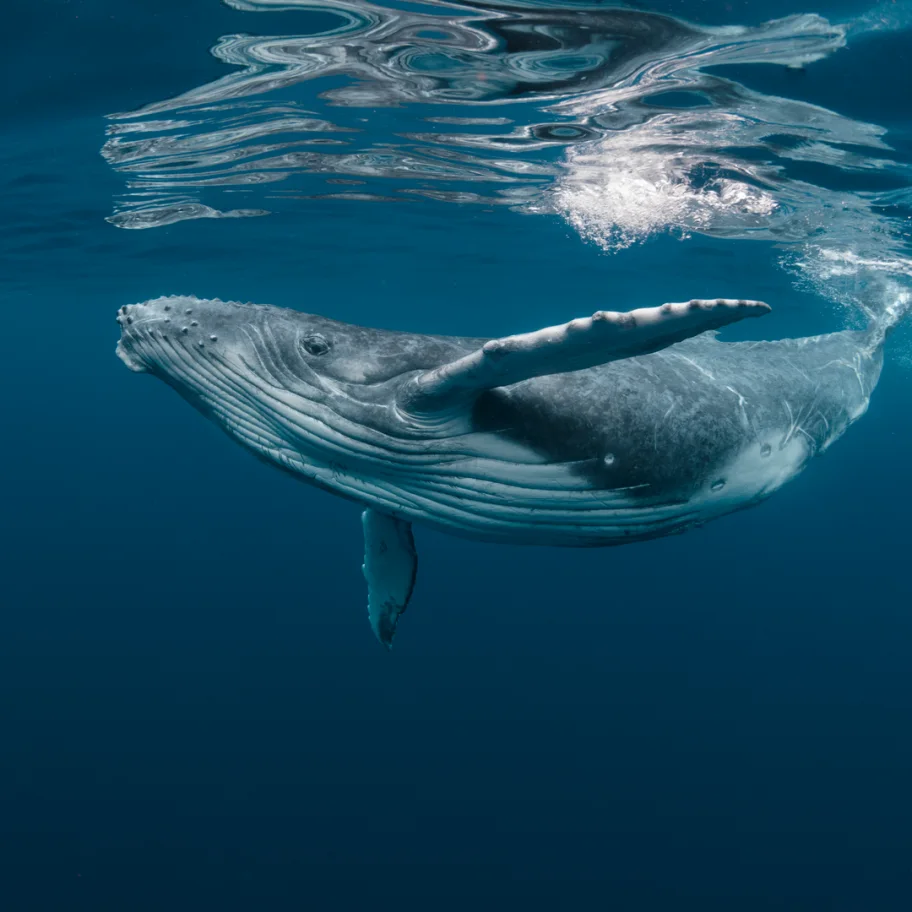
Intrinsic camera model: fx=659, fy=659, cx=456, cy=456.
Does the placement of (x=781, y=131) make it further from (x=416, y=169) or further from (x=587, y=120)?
(x=416, y=169)

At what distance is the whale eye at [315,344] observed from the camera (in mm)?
4406

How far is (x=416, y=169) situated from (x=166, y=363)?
12.7m

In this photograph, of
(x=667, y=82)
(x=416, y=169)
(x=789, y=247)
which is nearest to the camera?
(x=667, y=82)

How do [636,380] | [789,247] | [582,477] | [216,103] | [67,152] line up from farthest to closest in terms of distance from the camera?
[789,247], [67,152], [216,103], [636,380], [582,477]

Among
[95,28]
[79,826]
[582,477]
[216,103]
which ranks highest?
[95,28]

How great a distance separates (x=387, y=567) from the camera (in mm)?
6094

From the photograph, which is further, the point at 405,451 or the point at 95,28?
the point at 95,28

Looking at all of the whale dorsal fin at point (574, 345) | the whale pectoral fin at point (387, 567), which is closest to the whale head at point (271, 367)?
the whale dorsal fin at point (574, 345)

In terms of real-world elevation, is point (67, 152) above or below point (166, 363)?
above

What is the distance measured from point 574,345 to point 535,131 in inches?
408

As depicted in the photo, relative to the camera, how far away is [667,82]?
9.77 m

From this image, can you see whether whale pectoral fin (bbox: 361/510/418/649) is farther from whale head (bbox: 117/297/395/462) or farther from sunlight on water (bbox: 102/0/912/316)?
sunlight on water (bbox: 102/0/912/316)

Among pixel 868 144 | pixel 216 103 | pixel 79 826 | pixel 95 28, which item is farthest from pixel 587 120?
pixel 79 826

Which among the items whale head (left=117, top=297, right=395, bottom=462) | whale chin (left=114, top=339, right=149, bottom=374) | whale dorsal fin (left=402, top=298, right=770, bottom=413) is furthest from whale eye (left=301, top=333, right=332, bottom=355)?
whale chin (left=114, top=339, right=149, bottom=374)
